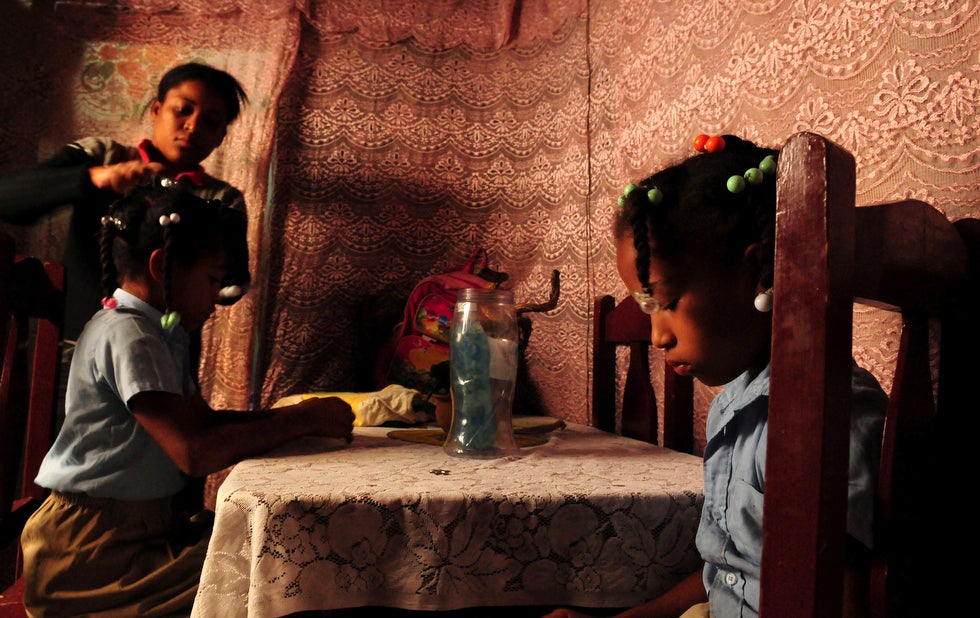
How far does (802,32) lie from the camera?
1152 millimetres

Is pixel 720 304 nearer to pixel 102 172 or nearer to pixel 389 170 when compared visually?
pixel 102 172

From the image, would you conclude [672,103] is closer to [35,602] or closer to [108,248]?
[108,248]

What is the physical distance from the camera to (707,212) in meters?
0.72

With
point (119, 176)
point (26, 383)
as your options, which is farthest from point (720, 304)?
point (119, 176)

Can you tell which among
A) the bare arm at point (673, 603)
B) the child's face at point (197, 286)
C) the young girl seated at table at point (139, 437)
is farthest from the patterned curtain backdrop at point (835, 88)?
the child's face at point (197, 286)

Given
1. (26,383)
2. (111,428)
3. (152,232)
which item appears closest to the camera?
(111,428)

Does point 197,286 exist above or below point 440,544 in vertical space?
above

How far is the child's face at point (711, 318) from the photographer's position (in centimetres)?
73

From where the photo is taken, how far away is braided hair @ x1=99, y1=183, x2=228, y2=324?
1.30 meters

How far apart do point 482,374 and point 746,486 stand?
503 millimetres

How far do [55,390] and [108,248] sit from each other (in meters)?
0.34

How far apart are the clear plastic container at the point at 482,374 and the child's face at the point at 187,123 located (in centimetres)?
144

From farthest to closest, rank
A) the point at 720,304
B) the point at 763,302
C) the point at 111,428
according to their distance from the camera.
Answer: the point at 111,428 < the point at 720,304 < the point at 763,302

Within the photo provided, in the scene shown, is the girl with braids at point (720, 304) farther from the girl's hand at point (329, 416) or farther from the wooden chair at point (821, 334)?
the girl's hand at point (329, 416)
